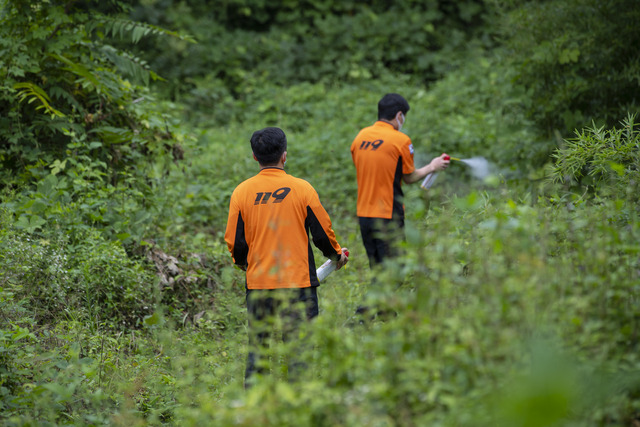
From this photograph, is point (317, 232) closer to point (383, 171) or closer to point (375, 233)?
point (375, 233)

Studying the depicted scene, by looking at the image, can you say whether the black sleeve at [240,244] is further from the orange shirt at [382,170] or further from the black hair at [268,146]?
the orange shirt at [382,170]

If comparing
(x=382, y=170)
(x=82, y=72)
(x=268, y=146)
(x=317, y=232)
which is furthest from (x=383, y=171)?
(x=82, y=72)

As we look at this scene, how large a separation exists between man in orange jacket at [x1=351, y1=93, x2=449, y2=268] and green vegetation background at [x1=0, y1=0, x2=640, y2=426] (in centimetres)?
39

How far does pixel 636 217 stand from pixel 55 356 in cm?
375

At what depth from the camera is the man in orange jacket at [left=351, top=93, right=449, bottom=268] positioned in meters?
5.54

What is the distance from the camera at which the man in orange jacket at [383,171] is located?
218 inches

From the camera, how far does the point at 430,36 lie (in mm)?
14906

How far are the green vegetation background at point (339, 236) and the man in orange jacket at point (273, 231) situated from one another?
489mm

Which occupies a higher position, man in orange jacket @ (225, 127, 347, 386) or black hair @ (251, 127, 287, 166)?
black hair @ (251, 127, 287, 166)

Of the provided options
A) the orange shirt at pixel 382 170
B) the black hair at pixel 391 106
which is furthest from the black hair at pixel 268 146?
the black hair at pixel 391 106

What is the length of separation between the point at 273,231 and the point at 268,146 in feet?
1.91

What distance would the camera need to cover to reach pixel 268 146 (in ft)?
12.7

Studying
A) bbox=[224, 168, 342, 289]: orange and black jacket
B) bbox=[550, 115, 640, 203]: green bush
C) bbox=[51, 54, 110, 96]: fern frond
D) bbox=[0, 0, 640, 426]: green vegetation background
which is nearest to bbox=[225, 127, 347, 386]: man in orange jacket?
bbox=[224, 168, 342, 289]: orange and black jacket

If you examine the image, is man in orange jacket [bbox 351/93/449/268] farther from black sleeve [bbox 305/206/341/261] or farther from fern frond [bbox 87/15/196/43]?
fern frond [bbox 87/15/196/43]
